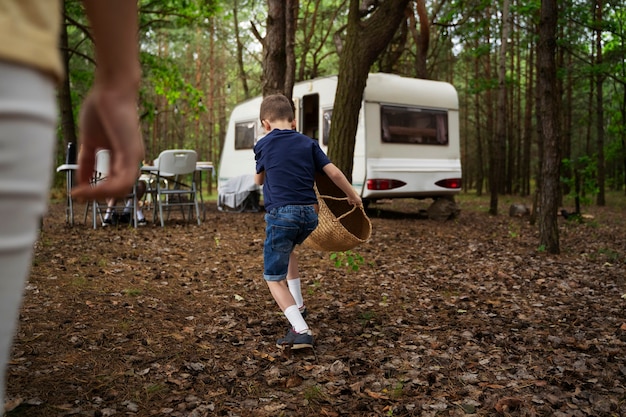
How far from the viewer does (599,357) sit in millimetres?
3887

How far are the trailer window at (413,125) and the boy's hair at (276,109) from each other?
26.9 feet

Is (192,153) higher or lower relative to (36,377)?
higher

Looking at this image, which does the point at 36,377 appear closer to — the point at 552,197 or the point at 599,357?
the point at 599,357

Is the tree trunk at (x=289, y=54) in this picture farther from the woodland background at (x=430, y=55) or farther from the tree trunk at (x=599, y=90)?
the tree trunk at (x=599, y=90)

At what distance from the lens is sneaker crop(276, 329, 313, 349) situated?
3.90m

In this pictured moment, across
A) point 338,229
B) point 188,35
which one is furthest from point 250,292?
point 188,35

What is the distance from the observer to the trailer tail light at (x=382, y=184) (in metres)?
11.6

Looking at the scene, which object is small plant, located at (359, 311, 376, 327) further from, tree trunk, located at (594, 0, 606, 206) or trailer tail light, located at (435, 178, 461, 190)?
tree trunk, located at (594, 0, 606, 206)

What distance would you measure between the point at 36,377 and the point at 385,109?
9.86 meters

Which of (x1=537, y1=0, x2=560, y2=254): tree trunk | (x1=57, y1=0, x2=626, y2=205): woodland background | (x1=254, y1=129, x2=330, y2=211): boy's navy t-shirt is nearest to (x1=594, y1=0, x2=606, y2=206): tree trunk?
(x1=57, y1=0, x2=626, y2=205): woodland background

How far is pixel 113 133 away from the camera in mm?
924

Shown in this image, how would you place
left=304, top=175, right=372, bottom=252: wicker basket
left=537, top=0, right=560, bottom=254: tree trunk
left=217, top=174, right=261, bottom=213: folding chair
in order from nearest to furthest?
left=304, top=175, right=372, bottom=252: wicker basket
left=537, top=0, right=560, bottom=254: tree trunk
left=217, top=174, right=261, bottom=213: folding chair

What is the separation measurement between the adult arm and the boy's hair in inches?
120

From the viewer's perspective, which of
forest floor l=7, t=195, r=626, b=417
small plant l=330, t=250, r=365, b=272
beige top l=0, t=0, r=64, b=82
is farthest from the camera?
small plant l=330, t=250, r=365, b=272
